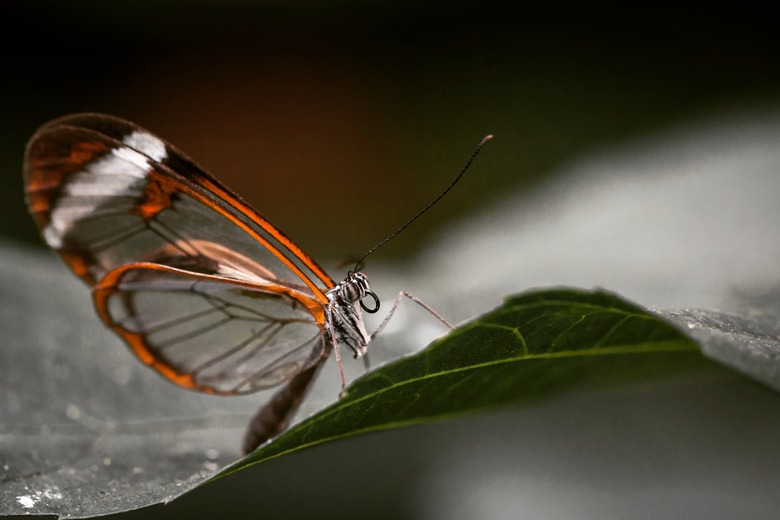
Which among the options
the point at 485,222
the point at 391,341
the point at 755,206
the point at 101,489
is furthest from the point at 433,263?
the point at 101,489

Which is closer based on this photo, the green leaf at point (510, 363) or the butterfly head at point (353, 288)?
the green leaf at point (510, 363)

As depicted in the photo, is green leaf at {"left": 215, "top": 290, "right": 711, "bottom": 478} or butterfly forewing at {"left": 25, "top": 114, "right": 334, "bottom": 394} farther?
butterfly forewing at {"left": 25, "top": 114, "right": 334, "bottom": 394}

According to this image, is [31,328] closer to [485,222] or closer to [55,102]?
[485,222]

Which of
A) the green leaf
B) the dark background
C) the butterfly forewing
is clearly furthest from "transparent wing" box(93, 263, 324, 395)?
the dark background

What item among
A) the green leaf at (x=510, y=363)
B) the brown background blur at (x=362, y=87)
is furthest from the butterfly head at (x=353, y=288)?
the brown background blur at (x=362, y=87)

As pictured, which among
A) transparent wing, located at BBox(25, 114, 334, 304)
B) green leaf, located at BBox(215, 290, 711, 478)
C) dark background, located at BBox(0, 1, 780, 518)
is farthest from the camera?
dark background, located at BBox(0, 1, 780, 518)

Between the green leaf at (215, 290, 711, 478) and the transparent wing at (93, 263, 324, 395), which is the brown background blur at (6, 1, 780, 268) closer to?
the transparent wing at (93, 263, 324, 395)

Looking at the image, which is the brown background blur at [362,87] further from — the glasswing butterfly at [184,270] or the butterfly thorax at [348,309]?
the butterfly thorax at [348,309]
